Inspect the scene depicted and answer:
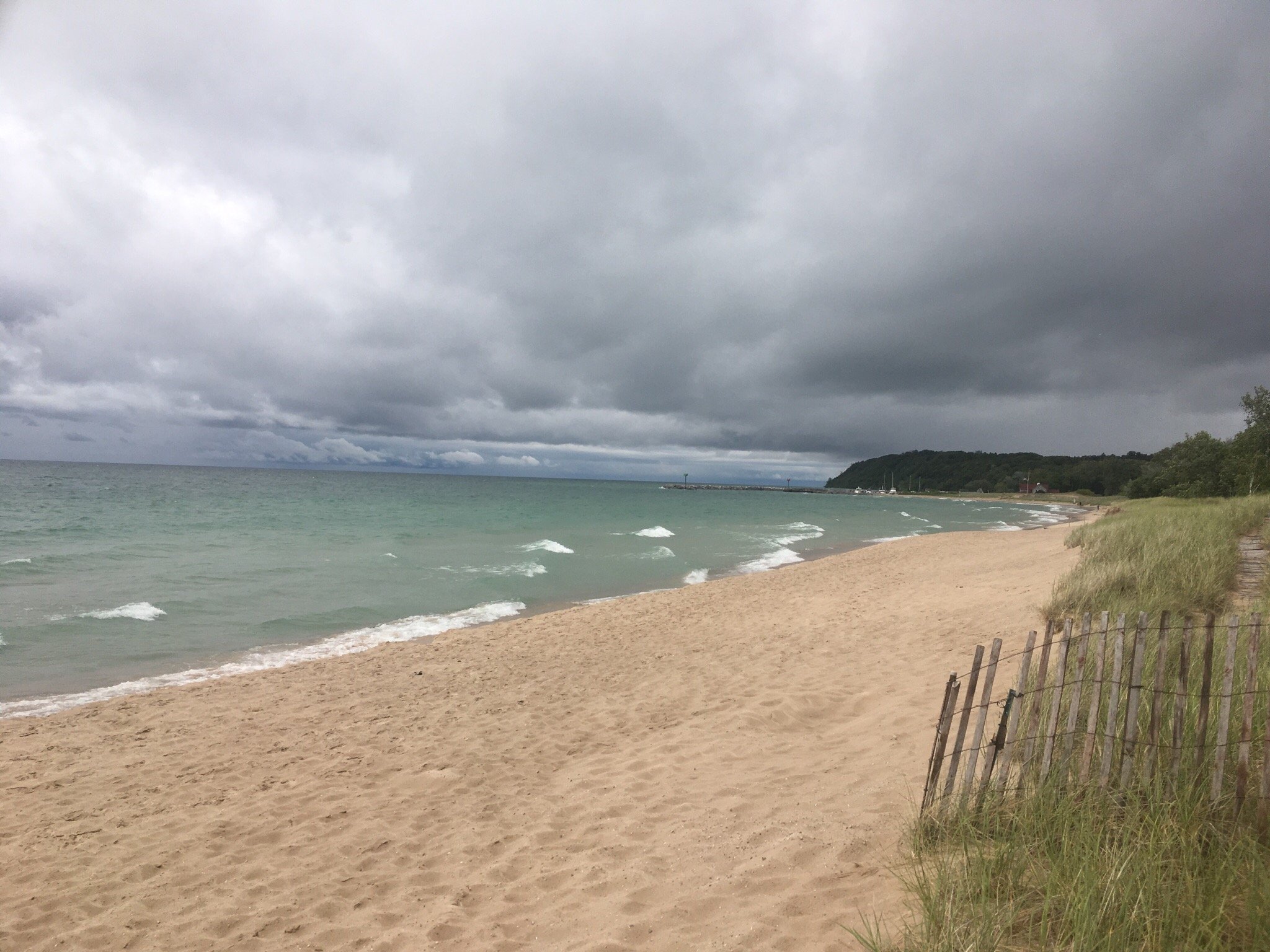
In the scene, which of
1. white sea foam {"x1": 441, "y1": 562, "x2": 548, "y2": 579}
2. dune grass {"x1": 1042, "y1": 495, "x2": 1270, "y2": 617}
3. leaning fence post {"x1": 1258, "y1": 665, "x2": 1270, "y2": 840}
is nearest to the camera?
leaning fence post {"x1": 1258, "y1": 665, "x2": 1270, "y2": 840}

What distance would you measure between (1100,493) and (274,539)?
166821mm

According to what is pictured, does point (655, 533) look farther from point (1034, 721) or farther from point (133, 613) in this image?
point (1034, 721)

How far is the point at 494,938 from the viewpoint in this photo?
13.3 ft

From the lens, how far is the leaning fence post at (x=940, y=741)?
422cm

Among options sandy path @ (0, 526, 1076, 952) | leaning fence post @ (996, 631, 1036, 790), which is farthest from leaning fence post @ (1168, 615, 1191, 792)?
sandy path @ (0, 526, 1076, 952)

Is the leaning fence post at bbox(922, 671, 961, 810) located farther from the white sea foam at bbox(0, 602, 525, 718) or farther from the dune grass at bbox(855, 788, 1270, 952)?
the white sea foam at bbox(0, 602, 525, 718)

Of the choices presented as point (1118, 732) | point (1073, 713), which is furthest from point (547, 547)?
point (1118, 732)

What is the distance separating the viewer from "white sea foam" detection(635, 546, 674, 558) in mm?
29438

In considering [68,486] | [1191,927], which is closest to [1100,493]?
[1191,927]

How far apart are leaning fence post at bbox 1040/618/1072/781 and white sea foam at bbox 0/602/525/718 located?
11975 mm

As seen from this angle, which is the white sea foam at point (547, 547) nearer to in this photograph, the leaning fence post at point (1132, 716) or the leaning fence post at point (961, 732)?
the leaning fence post at point (961, 732)

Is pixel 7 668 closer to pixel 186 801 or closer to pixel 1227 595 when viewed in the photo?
pixel 186 801

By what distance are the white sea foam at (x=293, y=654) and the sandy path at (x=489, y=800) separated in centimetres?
82

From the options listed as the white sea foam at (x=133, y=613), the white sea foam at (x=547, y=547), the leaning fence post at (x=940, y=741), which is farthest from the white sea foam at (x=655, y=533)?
the leaning fence post at (x=940, y=741)
